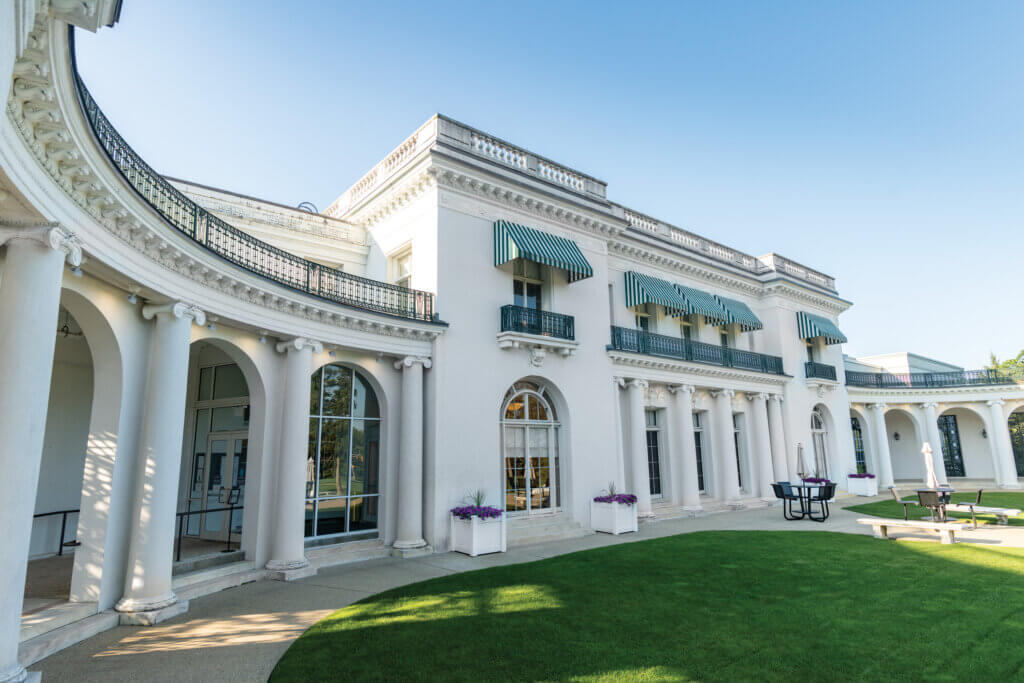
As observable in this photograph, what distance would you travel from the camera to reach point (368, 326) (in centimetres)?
1253

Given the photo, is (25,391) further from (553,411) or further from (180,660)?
(553,411)

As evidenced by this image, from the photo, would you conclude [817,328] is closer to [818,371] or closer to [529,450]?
[818,371]

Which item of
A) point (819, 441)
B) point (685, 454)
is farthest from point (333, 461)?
point (819, 441)

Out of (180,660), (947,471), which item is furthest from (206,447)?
(947,471)

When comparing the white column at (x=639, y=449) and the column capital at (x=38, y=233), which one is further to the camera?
the white column at (x=639, y=449)

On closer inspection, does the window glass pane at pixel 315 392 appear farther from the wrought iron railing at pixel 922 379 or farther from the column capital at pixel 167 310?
the wrought iron railing at pixel 922 379

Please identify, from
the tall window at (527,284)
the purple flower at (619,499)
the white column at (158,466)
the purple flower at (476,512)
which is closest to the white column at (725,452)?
the purple flower at (619,499)

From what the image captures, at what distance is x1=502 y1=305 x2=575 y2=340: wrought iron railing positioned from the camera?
47.3 ft

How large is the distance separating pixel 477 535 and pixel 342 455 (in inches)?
143

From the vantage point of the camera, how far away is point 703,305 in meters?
20.8

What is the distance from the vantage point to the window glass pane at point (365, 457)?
12922 millimetres

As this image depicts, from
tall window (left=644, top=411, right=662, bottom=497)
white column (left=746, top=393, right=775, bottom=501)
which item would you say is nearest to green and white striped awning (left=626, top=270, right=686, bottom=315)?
tall window (left=644, top=411, right=662, bottom=497)

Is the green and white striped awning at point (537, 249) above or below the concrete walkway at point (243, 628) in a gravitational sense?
above

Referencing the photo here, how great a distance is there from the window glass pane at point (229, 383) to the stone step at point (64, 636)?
580 centimetres
